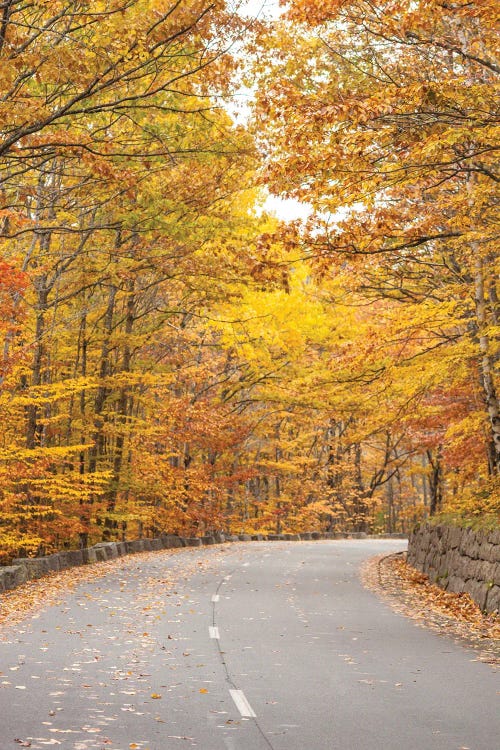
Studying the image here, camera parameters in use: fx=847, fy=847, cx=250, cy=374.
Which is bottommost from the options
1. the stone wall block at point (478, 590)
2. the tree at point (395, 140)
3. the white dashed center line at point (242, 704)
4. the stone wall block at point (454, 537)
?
the white dashed center line at point (242, 704)

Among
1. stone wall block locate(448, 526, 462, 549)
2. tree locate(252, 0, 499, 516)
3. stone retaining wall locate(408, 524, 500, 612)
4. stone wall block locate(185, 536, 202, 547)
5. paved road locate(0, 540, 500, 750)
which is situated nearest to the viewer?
paved road locate(0, 540, 500, 750)

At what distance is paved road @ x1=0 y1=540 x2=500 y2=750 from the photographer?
6.50 m

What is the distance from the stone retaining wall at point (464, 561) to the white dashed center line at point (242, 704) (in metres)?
7.44

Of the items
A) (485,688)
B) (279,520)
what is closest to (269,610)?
(485,688)

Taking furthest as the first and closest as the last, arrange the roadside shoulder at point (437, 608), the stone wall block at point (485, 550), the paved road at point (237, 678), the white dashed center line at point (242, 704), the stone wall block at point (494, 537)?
the stone wall block at point (485, 550), the stone wall block at point (494, 537), the roadside shoulder at point (437, 608), the white dashed center line at point (242, 704), the paved road at point (237, 678)

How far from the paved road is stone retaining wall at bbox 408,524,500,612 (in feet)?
6.21

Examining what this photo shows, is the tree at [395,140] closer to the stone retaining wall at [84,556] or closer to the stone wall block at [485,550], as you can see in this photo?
the stone wall block at [485,550]

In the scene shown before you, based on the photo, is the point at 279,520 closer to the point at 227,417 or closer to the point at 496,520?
the point at 227,417

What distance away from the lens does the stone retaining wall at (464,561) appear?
14984 millimetres

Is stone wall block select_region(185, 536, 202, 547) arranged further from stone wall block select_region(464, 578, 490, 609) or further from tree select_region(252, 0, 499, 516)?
stone wall block select_region(464, 578, 490, 609)

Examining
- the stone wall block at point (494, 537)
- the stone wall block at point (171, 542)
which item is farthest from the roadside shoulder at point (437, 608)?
the stone wall block at point (171, 542)

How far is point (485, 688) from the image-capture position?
27.6 feet

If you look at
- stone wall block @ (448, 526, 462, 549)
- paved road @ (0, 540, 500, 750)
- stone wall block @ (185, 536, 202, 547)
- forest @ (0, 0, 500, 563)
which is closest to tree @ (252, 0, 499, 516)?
forest @ (0, 0, 500, 563)

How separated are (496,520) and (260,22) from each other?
1000 cm
